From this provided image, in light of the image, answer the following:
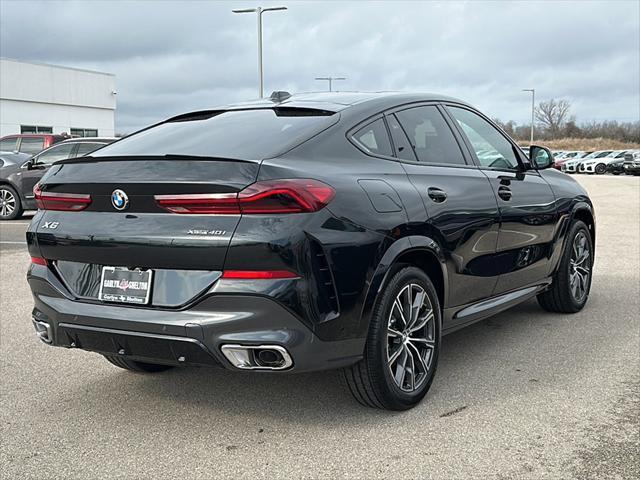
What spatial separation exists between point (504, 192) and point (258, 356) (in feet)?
7.69

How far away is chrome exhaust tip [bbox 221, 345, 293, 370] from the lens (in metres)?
3.25

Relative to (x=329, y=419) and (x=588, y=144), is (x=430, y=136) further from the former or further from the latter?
(x=588, y=144)

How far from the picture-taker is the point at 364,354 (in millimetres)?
3609

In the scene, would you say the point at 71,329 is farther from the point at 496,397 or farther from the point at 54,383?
the point at 496,397

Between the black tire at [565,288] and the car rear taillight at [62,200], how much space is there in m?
3.78

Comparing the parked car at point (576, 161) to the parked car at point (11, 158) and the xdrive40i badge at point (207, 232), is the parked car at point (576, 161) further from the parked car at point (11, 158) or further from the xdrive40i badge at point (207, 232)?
the xdrive40i badge at point (207, 232)

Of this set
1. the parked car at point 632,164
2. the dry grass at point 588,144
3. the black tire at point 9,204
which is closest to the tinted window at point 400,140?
the black tire at point 9,204

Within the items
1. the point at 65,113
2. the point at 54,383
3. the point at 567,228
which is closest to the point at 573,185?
the point at 567,228

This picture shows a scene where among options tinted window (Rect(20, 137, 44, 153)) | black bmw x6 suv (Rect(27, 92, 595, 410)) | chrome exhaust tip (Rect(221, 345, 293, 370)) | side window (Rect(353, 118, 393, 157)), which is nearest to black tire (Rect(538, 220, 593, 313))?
black bmw x6 suv (Rect(27, 92, 595, 410))

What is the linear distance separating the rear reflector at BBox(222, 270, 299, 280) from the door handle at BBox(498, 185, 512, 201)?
2.12m

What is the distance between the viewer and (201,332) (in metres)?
3.25

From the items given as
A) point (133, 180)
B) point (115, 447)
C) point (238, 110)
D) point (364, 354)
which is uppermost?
point (238, 110)

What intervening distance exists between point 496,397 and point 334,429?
38.8 inches

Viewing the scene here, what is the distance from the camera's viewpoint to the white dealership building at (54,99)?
45.2 metres
